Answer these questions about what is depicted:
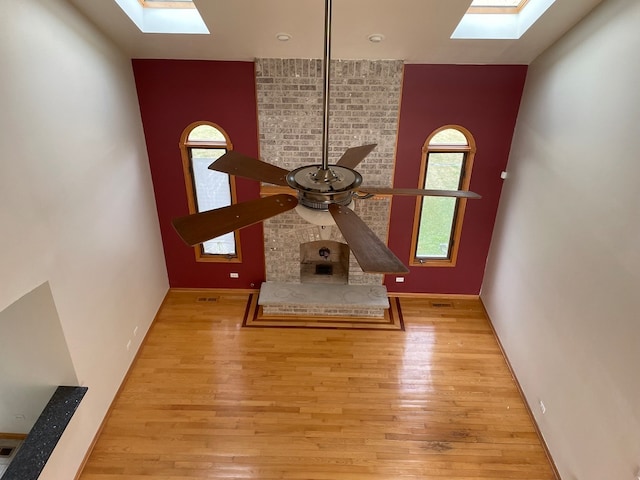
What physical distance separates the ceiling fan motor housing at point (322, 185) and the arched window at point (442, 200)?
11.0ft

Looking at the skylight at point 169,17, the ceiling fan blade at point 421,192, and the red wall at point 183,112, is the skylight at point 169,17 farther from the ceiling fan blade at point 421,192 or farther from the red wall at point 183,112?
the ceiling fan blade at point 421,192

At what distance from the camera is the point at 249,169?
2.25 m

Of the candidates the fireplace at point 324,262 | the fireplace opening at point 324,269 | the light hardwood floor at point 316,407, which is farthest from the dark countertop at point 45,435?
the fireplace opening at point 324,269

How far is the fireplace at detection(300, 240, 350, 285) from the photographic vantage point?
5.92 metres

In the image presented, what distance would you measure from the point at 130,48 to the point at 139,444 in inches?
160

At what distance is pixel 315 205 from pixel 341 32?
269 centimetres

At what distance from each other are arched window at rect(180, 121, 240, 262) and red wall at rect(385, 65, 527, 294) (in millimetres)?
2227

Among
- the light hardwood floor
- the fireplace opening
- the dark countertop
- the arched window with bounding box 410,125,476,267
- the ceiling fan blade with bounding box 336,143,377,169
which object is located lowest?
the light hardwood floor

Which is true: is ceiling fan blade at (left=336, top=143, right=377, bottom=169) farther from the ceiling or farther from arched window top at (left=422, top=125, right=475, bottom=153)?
arched window top at (left=422, top=125, right=475, bottom=153)

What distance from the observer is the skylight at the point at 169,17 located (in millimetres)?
3854

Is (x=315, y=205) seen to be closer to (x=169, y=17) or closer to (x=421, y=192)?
(x=421, y=192)

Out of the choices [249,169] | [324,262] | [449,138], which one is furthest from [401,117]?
[249,169]

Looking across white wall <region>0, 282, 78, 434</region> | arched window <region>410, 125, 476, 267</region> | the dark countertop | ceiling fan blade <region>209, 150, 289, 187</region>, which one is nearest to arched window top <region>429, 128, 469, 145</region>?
arched window <region>410, 125, 476, 267</region>

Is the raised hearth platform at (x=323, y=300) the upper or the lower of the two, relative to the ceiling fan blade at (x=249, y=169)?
lower
